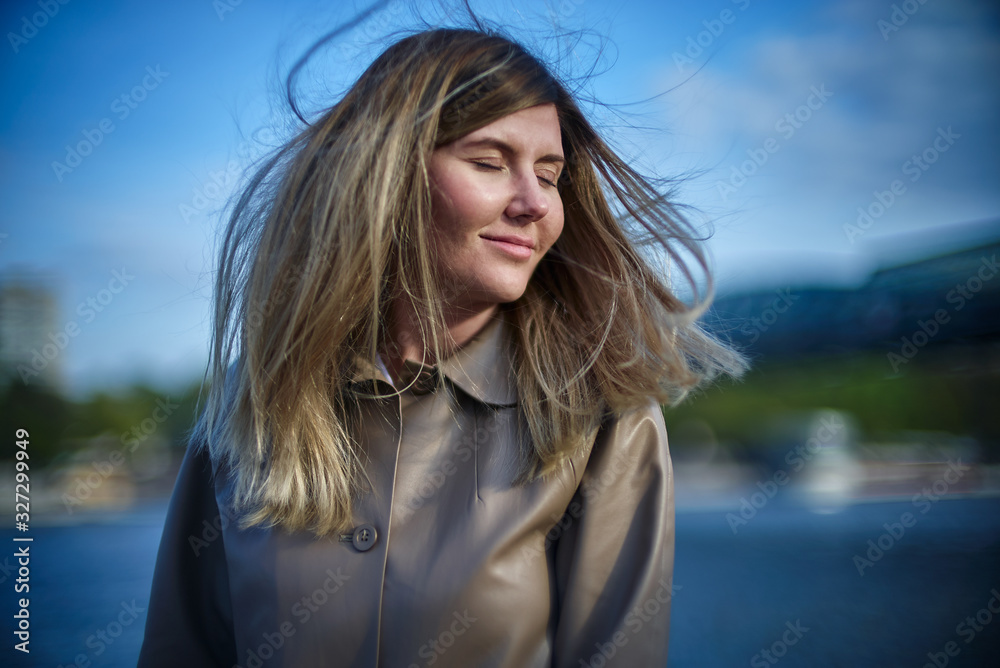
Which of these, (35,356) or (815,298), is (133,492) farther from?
(815,298)

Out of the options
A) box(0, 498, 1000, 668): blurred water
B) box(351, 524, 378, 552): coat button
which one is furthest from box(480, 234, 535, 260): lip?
box(0, 498, 1000, 668): blurred water

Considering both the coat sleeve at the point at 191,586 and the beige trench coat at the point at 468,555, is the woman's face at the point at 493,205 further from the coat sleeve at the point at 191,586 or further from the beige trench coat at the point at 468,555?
the coat sleeve at the point at 191,586

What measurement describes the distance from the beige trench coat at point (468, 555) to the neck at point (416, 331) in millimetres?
69

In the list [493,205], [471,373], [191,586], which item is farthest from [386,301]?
[191,586]

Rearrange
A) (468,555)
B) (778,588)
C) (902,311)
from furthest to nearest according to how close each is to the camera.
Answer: (902,311) → (778,588) → (468,555)

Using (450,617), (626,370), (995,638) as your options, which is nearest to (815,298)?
(995,638)

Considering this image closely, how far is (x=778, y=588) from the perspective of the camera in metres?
5.49

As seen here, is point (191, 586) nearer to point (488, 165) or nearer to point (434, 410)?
point (434, 410)

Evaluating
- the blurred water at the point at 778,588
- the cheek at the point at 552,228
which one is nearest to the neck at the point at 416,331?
the cheek at the point at 552,228

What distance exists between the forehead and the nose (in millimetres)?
78

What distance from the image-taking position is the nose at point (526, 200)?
Answer: 4.76 ft

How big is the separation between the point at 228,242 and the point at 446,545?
1115 millimetres

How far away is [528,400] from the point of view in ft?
4.93

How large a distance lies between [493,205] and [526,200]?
8 cm
